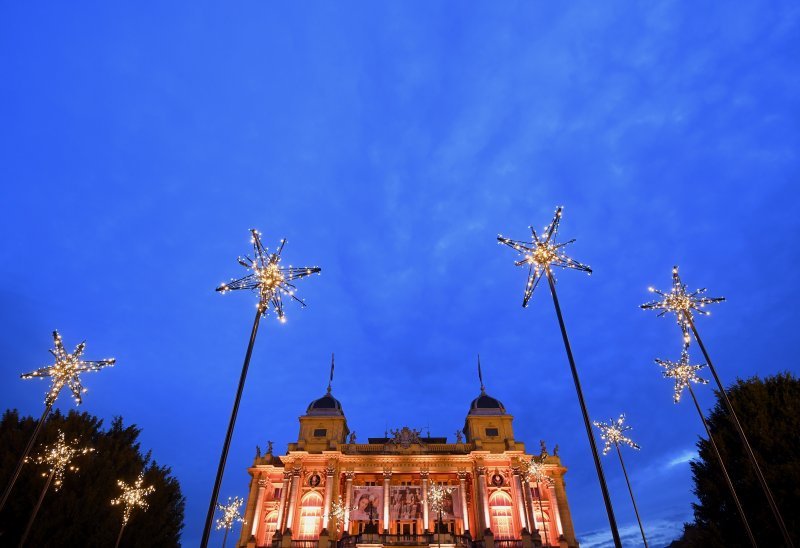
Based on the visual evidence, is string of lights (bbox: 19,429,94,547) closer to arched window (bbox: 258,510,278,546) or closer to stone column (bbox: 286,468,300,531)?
stone column (bbox: 286,468,300,531)

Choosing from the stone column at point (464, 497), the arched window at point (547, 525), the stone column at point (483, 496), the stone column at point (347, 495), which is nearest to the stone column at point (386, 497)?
the stone column at point (347, 495)

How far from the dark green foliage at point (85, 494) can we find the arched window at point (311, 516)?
14792 millimetres

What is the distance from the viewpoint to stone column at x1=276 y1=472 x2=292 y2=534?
4988 centimetres

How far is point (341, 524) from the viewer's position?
165ft

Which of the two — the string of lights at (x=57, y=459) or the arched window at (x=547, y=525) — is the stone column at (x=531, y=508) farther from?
the string of lights at (x=57, y=459)

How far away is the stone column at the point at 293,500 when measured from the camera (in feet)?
164

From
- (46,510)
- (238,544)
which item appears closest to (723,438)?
(46,510)

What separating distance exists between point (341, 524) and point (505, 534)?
1898 centimetres

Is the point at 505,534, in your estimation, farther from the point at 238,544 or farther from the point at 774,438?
the point at 774,438

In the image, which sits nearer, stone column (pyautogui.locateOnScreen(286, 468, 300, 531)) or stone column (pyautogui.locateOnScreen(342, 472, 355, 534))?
stone column (pyautogui.locateOnScreen(342, 472, 355, 534))

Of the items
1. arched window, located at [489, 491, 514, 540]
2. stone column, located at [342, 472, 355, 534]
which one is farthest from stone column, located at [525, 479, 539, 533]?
stone column, located at [342, 472, 355, 534]

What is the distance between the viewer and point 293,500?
168ft

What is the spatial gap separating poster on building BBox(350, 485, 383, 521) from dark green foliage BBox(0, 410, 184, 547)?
1871cm

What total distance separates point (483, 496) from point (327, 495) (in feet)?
60.5
